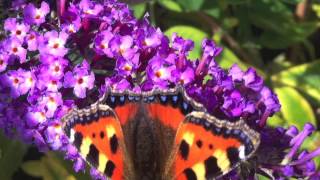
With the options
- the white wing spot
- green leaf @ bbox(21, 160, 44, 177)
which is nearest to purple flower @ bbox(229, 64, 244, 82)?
the white wing spot

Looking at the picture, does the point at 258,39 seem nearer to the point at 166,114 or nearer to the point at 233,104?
the point at 233,104

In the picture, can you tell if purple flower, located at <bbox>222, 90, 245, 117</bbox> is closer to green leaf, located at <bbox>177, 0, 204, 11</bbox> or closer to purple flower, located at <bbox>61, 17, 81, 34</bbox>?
purple flower, located at <bbox>61, 17, 81, 34</bbox>

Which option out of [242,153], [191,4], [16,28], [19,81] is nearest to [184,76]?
[242,153]

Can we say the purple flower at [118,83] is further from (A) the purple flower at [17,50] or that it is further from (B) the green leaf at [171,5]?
(B) the green leaf at [171,5]

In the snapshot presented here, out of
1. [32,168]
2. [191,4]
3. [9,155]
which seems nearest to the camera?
[9,155]

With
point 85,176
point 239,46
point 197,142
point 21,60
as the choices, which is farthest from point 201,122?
point 239,46

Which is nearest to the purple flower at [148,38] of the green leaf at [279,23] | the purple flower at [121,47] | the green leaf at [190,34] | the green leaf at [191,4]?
the purple flower at [121,47]

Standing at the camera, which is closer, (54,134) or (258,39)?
(54,134)

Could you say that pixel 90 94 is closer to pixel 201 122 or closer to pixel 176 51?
pixel 176 51

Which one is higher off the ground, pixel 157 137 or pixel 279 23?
pixel 279 23
